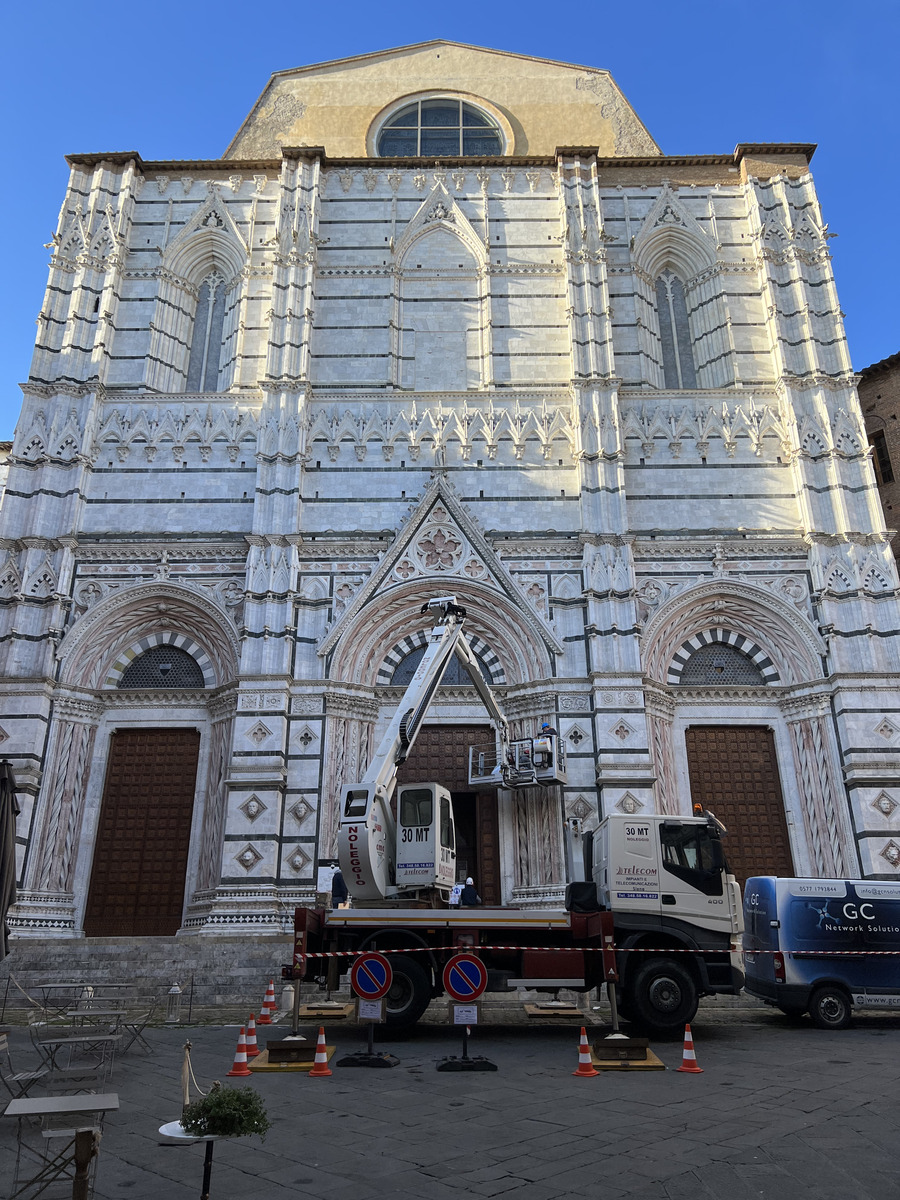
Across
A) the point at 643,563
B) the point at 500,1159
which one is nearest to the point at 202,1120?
the point at 500,1159

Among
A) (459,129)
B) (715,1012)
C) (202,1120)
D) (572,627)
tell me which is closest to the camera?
(202,1120)

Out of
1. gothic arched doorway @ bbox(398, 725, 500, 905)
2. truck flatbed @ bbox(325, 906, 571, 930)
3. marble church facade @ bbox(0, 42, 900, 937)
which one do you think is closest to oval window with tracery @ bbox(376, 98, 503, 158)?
marble church facade @ bbox(0, 42, 900, 937)

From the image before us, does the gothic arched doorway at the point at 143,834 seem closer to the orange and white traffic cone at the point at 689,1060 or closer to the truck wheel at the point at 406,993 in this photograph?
the truck wheel at the point at 406,993

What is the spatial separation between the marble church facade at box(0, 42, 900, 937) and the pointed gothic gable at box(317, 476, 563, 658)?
71mm

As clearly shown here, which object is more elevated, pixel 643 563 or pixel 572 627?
pixel 643 563

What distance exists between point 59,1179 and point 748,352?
21261 millimetres

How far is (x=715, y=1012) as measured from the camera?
12.7 metres

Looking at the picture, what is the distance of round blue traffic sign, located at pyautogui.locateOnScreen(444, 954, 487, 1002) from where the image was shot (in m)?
8.12

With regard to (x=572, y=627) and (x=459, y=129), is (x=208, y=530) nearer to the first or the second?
(x=572, y=627)

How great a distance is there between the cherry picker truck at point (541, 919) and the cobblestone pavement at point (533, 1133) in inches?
40.5

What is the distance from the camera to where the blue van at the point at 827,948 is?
11359 mm

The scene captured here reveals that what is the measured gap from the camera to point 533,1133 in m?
5.86

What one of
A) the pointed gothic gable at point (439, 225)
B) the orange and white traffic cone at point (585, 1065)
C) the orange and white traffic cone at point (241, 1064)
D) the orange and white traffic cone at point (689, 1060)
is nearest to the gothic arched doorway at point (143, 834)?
the orange and white traffic cone at point (241, 1064)

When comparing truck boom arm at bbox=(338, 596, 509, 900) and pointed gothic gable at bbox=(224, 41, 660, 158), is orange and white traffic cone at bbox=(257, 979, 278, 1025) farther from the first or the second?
pointed gothic gable at bbox=(224, 41, 660, 158)
